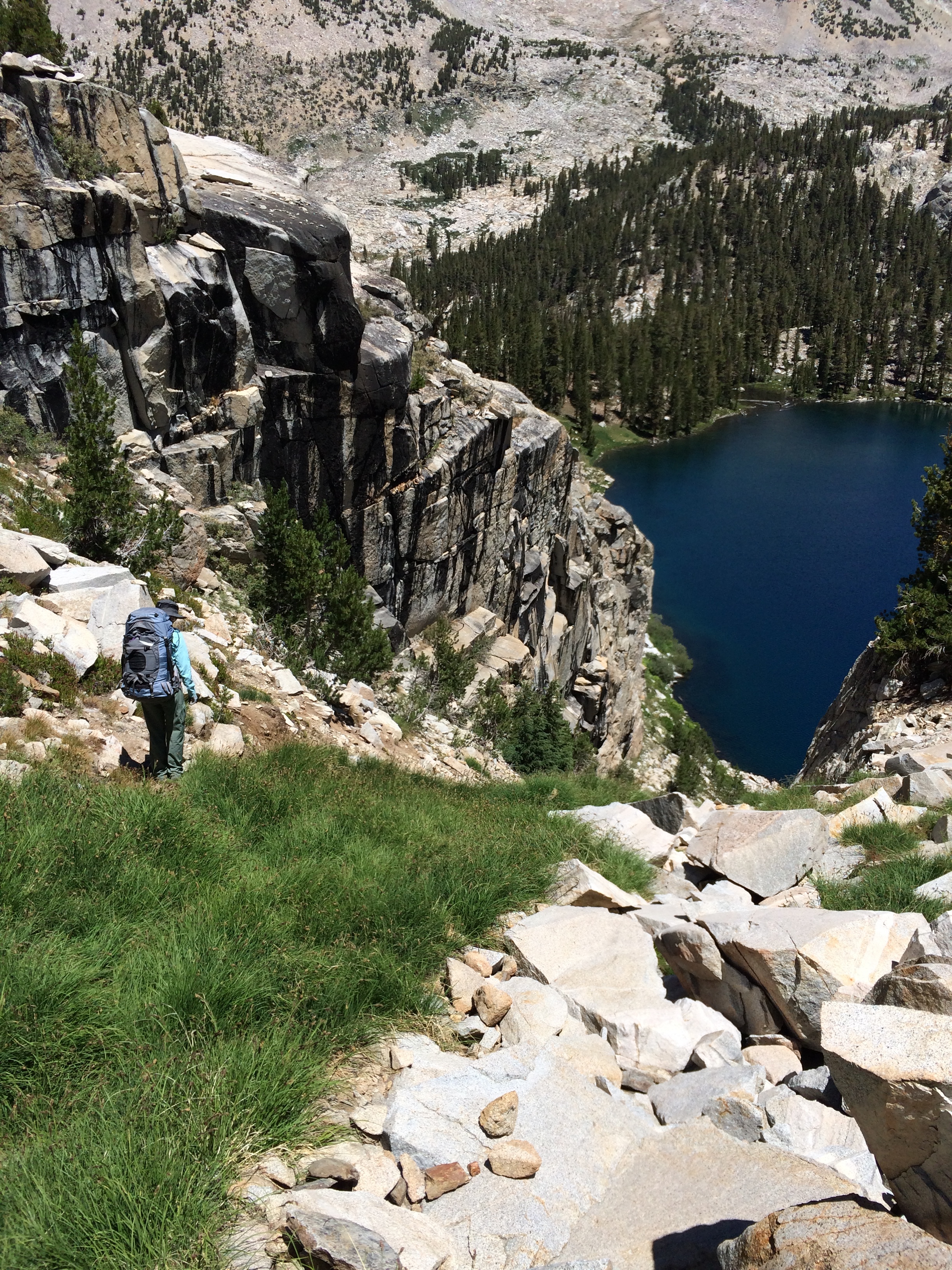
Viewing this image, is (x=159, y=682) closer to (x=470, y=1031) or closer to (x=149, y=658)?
(x=149, y=658)

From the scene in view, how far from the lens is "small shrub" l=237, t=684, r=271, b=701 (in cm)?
1180

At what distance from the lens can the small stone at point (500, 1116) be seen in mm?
4391

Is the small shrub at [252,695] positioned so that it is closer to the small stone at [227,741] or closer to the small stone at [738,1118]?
the small stone at [227,741]

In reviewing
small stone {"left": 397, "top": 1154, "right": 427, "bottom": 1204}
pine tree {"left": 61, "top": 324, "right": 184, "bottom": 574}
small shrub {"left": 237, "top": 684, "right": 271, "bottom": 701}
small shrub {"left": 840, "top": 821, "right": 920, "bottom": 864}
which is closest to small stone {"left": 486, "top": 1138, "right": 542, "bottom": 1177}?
small stone {"left": 397, "top": 1154, "right": 427, "bottom": 1204}

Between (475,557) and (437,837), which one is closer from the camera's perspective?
(437,837)

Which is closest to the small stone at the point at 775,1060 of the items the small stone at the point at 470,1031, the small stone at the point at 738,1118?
the small stone at the point at 738,1118

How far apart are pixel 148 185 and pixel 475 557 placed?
17848mm

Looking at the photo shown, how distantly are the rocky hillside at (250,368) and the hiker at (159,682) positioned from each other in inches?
311

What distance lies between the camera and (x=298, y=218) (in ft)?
73.7

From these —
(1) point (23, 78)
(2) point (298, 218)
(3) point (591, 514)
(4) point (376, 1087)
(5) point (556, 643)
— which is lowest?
(5) point (556, 643)

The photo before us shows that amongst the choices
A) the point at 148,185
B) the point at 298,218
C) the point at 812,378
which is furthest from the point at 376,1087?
the point at 812,378

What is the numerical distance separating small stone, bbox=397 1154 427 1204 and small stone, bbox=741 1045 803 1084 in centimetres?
236

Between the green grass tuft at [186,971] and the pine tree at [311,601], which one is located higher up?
the green grass tuft at [186,971]

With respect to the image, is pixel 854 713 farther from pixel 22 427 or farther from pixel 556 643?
pixel 22 427
